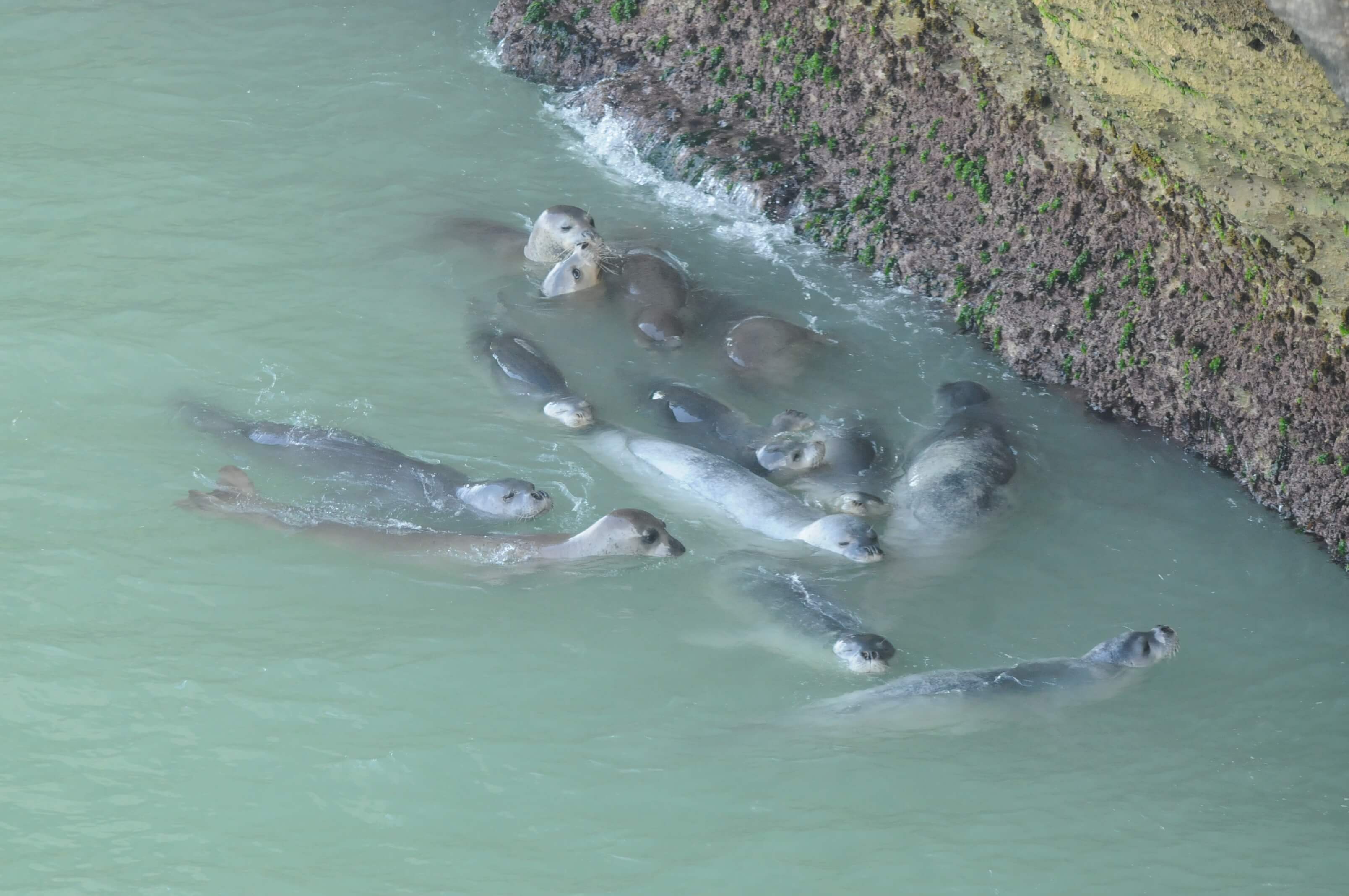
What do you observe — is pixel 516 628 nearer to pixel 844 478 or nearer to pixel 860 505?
pixel 860 505

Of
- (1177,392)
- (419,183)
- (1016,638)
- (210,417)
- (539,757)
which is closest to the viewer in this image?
(539,757)

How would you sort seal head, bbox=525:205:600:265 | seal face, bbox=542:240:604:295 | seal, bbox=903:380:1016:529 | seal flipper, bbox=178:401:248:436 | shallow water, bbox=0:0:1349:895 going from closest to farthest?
1. shallow water, bbox=0:0:1349:895
2. seal, bbox=903:380:1016:529
3. seal flipper, bbox=178:401:248:436
4. seal face, bbox=542:240:604:295
5. seal head, bbox=525:205:600:265

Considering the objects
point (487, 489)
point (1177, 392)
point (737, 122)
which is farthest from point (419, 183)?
point (1177, 392)

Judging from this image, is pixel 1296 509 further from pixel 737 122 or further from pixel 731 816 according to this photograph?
pixel 737 122

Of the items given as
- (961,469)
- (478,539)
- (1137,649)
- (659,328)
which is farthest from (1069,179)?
(478,539)

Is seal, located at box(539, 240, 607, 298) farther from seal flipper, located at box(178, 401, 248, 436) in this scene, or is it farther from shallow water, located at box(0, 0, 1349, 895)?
seal flipper, located at box(178, 401, 248, 436)

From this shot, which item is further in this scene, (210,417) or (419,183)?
(419,183)

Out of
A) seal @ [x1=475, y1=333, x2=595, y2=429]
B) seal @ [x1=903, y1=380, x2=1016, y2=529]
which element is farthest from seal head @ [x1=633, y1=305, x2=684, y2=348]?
seal @ [x1=903, y1=380, x2=1016, y2=529]
